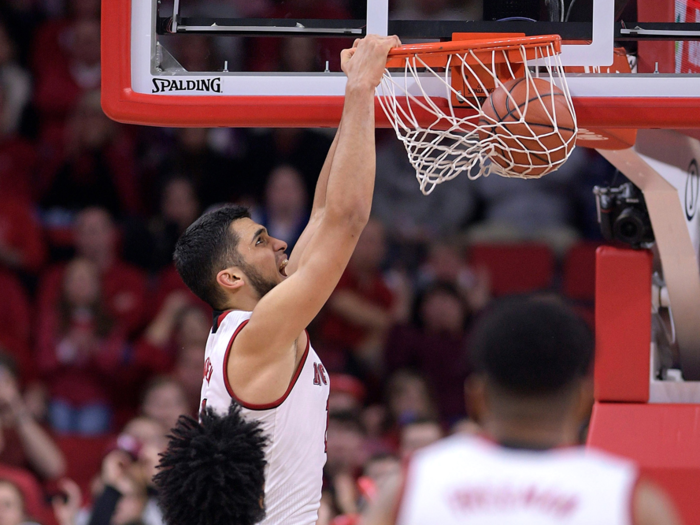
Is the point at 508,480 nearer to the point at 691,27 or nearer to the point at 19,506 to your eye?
the point at 691,27

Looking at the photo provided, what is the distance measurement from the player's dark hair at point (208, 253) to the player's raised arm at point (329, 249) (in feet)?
1.26

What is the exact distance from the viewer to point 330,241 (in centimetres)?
271

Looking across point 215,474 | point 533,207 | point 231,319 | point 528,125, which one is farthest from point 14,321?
point 528,125

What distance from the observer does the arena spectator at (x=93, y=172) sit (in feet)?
23.8

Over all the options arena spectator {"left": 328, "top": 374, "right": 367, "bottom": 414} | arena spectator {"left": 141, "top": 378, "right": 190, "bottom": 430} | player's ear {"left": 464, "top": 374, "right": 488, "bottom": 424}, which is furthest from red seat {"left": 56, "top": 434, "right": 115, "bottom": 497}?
player's ear {"left": 464, "top": 374, "right": 488, "bottom": 424}

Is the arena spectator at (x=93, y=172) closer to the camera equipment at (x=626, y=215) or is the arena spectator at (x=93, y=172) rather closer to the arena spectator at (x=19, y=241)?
the arena spectator at (x=19, y=241)

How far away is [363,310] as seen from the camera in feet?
22.3

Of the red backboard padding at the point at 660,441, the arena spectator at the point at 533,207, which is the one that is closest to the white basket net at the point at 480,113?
the red backboard padding at the point at 660,441

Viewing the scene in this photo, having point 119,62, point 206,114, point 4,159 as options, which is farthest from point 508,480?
point 4,159

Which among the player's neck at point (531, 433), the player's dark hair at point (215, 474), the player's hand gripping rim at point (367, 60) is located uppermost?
the player's hand gripping rim at point (367, 60)

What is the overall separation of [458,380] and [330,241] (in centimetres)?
396

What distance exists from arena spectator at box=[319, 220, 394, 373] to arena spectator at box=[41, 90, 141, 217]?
1778 millimetres

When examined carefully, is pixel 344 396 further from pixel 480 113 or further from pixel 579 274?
pixel 480 113

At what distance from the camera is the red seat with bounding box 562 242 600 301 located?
23.6 feet
